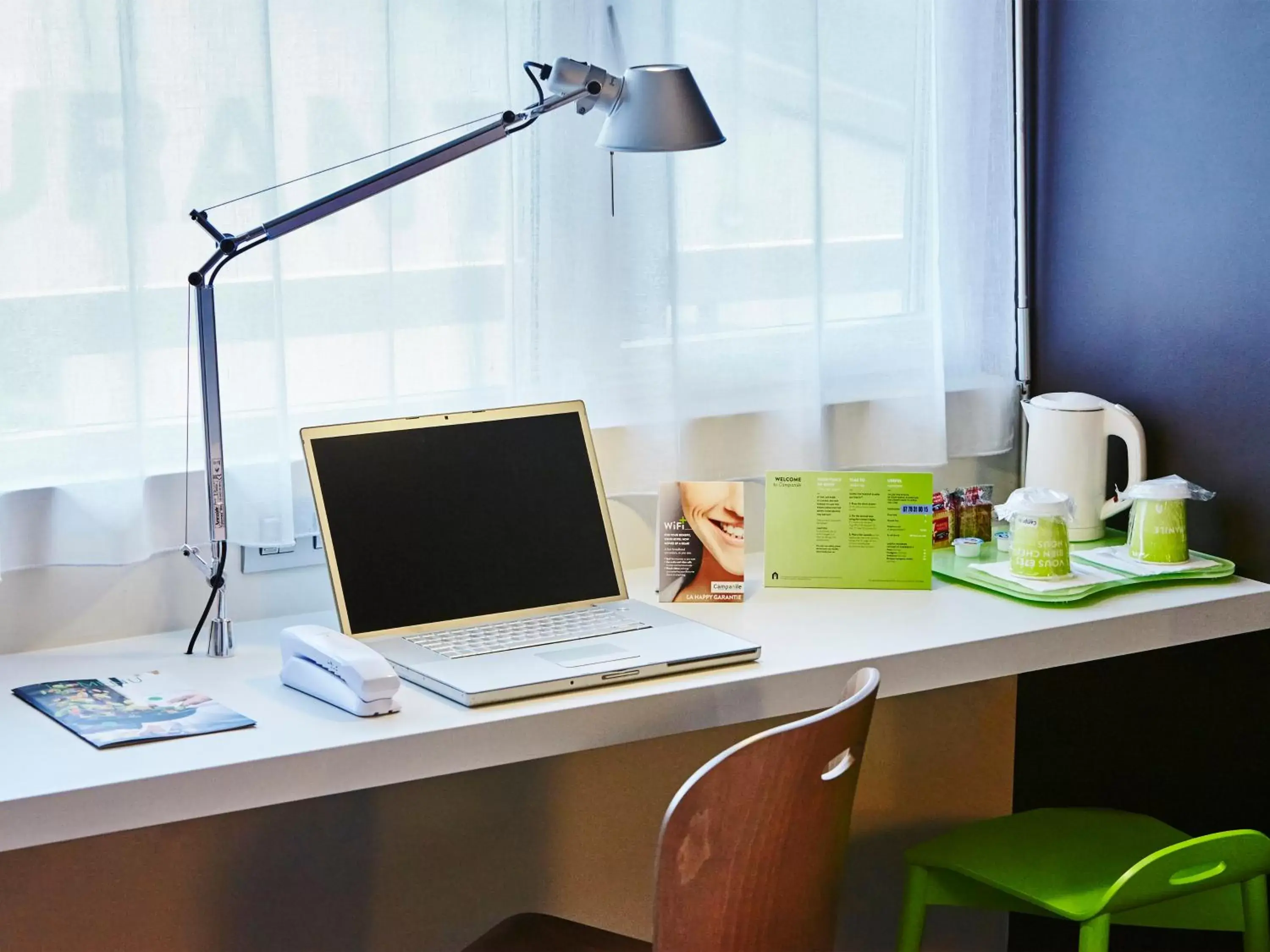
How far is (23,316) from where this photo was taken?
1564 millimetres

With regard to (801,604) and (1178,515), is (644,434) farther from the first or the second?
(1178,515)

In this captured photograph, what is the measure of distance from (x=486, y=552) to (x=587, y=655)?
217mm

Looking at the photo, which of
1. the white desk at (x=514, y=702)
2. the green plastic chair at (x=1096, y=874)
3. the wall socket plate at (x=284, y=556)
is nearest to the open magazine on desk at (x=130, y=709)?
the white desk at (x=514, y=702)

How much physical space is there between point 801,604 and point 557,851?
511 mm

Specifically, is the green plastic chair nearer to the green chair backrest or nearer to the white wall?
the green chair backrest

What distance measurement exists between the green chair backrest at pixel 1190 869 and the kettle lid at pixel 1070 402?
619 mm

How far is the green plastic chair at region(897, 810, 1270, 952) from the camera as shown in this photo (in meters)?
1.62

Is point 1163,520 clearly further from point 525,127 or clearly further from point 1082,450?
point 525,127

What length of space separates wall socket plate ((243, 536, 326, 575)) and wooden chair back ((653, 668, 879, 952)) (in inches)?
27.5

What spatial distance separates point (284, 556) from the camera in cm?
178

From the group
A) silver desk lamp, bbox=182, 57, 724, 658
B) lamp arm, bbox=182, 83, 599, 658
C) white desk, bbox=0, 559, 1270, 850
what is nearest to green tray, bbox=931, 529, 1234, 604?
white desk, bbox=0, 559, 1270, 850

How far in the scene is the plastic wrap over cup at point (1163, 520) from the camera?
1.89 metres

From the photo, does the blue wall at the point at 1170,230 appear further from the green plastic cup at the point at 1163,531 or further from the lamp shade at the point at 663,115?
the lamp shade at the point at 663,115

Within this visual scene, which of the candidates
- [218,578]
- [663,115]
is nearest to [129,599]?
[218,578]
